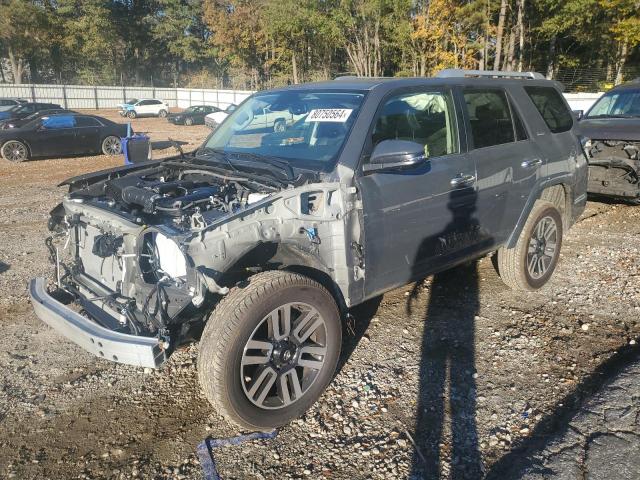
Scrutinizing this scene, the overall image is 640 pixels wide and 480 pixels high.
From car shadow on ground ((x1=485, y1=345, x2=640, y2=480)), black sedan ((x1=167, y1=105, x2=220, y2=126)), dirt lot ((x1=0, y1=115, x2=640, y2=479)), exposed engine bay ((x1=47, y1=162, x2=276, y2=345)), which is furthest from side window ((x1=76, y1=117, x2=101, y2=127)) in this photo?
black sedan ((x1=167, y1=105, x2=220, y2=126))

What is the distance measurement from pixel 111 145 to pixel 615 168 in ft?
45.9

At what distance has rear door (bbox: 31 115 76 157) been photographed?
49.4ft

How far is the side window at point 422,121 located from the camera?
12.2ft

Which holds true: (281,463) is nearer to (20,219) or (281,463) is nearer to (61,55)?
(20,219)

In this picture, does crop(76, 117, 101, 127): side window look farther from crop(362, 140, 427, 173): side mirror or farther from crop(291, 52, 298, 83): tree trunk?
crop(291, 52, 298, 83): tree trunk

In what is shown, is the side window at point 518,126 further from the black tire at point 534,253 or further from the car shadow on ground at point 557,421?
the car shadow on ground at point 557,421

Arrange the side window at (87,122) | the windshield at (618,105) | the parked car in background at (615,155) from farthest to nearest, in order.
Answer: the side window at (87,122) → the windshield at (618,105) → the parked car in background at (615,155)

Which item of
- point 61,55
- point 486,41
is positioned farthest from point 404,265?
point 61,55

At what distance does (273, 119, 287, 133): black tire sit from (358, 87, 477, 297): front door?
0.79 m

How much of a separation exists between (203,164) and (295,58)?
4381cm

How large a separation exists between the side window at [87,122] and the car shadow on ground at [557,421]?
1571 centimetres

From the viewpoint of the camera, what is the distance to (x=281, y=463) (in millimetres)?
2896

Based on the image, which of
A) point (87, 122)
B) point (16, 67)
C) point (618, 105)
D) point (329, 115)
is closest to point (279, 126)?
point (329, 115)

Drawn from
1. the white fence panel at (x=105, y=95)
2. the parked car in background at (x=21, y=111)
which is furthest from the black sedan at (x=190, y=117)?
the parked car in background at (x=21, y=111)
